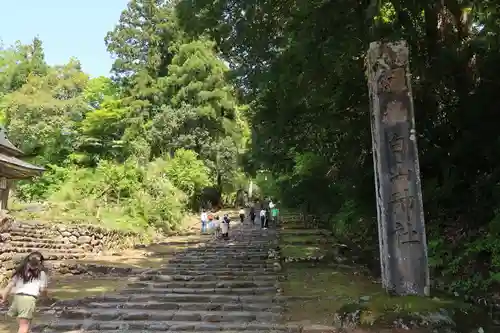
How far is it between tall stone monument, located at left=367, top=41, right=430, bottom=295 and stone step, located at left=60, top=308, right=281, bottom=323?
2.18 metres

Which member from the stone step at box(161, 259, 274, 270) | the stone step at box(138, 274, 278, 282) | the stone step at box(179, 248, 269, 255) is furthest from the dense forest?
the stone step at box(138, 274, 278, 282)

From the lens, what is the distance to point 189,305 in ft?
27.3

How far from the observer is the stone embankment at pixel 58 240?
14398mm

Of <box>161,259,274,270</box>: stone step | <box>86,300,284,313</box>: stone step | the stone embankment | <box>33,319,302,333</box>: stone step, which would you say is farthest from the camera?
the stone embankment

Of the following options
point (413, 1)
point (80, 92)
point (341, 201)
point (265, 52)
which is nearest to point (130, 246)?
point (341, 201)

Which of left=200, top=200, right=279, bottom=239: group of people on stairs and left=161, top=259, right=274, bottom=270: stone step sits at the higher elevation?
left=200, top=200, right=279, bottom=239: group of people on stairs

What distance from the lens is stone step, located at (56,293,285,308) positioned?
28.0 feet

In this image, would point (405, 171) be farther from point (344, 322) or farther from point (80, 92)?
point (80, 92)

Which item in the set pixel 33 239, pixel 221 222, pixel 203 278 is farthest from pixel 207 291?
pixel 221 222

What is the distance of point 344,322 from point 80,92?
33537 mm

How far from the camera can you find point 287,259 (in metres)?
12.8

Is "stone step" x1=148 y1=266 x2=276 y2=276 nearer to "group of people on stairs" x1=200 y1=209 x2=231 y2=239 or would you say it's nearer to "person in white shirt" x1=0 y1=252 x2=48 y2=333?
"person in white shirt" x1=0 y1=252 x2=48 y2=333

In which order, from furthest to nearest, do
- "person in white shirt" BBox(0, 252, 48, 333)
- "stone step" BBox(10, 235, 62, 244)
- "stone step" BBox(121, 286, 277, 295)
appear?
"stone step" BBox(10, 235, 62, 244)
"stone step" BBox(121, 286, 277, 295)
"person in white shirt" BBox(0, 252, 48, 333)

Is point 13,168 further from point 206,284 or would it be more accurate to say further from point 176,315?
point 176,315
